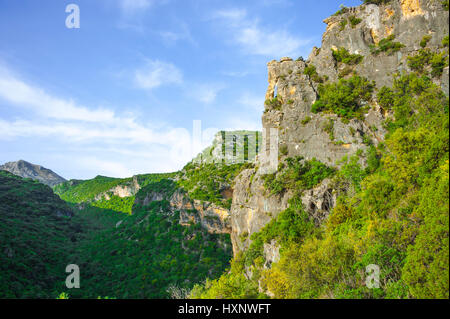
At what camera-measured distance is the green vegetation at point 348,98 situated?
34.7 meters

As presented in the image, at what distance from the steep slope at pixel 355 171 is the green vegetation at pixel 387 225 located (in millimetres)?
89

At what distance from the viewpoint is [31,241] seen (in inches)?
1943

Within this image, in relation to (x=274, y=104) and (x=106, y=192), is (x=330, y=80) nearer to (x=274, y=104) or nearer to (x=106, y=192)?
(x=274, y=104)

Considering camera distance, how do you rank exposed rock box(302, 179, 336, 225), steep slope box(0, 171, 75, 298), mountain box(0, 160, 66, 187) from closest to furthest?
exposed rock box(302, 179, 336, 225) → steep slope box(0, 171, 75, 298) → mountain box(0, 160, 66, 187)

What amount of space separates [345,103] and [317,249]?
70.0ft

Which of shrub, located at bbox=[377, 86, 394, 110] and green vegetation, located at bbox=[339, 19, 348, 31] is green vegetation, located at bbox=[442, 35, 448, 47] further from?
green vegetation, located at bbox=[339, 19, 348, 31]

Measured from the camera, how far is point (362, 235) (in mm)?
22125

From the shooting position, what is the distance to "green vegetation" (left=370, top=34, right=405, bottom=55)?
34.0 metres

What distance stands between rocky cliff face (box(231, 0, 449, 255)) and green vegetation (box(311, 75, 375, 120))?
925mm

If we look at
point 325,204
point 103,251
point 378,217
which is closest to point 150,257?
point 103,251

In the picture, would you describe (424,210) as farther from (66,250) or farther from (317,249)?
(66,250)

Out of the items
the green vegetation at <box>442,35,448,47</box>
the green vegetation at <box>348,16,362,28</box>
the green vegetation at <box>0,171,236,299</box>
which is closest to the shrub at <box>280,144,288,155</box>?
the green vegetation at <box>348,16,362,28</box>

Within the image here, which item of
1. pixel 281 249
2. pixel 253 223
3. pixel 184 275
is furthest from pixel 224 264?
pixel 281 249

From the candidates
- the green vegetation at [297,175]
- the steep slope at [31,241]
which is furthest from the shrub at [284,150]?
the steep slope at [31,241]
